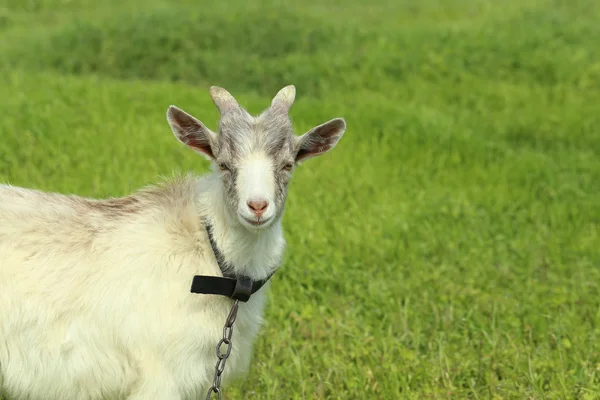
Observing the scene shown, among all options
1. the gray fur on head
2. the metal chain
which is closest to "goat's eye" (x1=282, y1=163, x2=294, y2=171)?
the gray fur on head

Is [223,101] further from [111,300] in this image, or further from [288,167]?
[111,300]

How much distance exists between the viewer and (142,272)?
4.21 metres

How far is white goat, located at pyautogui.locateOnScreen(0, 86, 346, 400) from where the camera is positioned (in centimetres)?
408

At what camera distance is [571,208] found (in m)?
8.50

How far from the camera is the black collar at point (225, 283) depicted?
4.11 m

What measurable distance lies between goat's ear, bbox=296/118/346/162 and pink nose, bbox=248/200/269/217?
57 cm

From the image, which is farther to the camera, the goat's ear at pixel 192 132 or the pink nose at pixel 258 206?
the goat's ear at pixel 192 132

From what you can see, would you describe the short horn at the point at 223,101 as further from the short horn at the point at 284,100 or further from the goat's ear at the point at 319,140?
the goat's ear at the point at 319,140

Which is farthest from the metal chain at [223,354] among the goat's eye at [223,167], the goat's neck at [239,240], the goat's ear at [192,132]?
the goat's ear at [192,132]

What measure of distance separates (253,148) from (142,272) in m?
0.88

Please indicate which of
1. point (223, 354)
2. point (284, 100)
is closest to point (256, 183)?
point (284, 100)

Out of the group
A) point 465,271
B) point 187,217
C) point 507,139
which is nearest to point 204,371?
point 187,217

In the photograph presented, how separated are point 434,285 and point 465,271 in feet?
1.53

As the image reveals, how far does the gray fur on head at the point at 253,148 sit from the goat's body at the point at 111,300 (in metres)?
0.26
